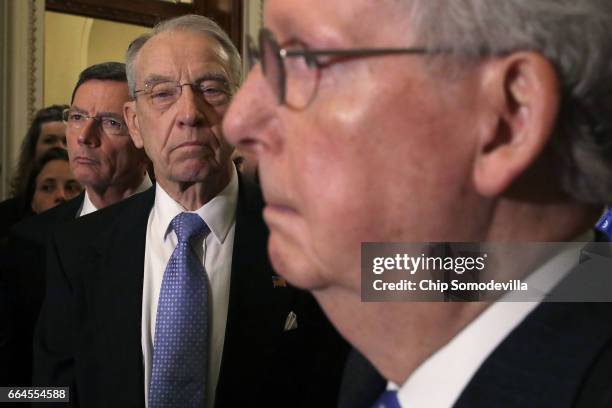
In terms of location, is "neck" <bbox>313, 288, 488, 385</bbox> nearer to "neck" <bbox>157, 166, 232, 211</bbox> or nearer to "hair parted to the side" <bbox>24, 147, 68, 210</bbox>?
"neck" <bbox>157, 166, 232, 211</bbox>

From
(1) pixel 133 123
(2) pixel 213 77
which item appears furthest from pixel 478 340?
(1) pixel 133 123

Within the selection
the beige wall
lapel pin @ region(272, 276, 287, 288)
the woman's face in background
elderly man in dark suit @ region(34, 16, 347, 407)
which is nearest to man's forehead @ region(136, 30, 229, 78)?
elderly man in dark suit @ region(34, 16, 347, 407)

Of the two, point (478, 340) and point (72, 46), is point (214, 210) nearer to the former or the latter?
point (478, 340)

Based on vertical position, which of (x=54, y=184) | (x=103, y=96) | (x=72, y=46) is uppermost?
(x=72, y=46)

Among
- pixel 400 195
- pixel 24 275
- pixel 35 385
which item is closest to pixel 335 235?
pixel 400 195

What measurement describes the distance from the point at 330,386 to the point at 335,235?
3.82 ft

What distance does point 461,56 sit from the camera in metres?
0.70

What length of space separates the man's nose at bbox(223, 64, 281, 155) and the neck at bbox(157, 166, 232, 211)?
3.85ft

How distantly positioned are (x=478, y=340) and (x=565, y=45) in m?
0.29

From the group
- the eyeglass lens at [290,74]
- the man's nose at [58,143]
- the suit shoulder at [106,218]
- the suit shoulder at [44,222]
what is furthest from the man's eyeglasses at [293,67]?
the man's nose at [58,143]

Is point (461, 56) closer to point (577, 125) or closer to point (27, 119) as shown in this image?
point (577, 125)

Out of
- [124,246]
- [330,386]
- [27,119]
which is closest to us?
[330,386]

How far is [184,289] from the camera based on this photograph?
184 centimetres

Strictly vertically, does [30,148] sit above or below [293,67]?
above
